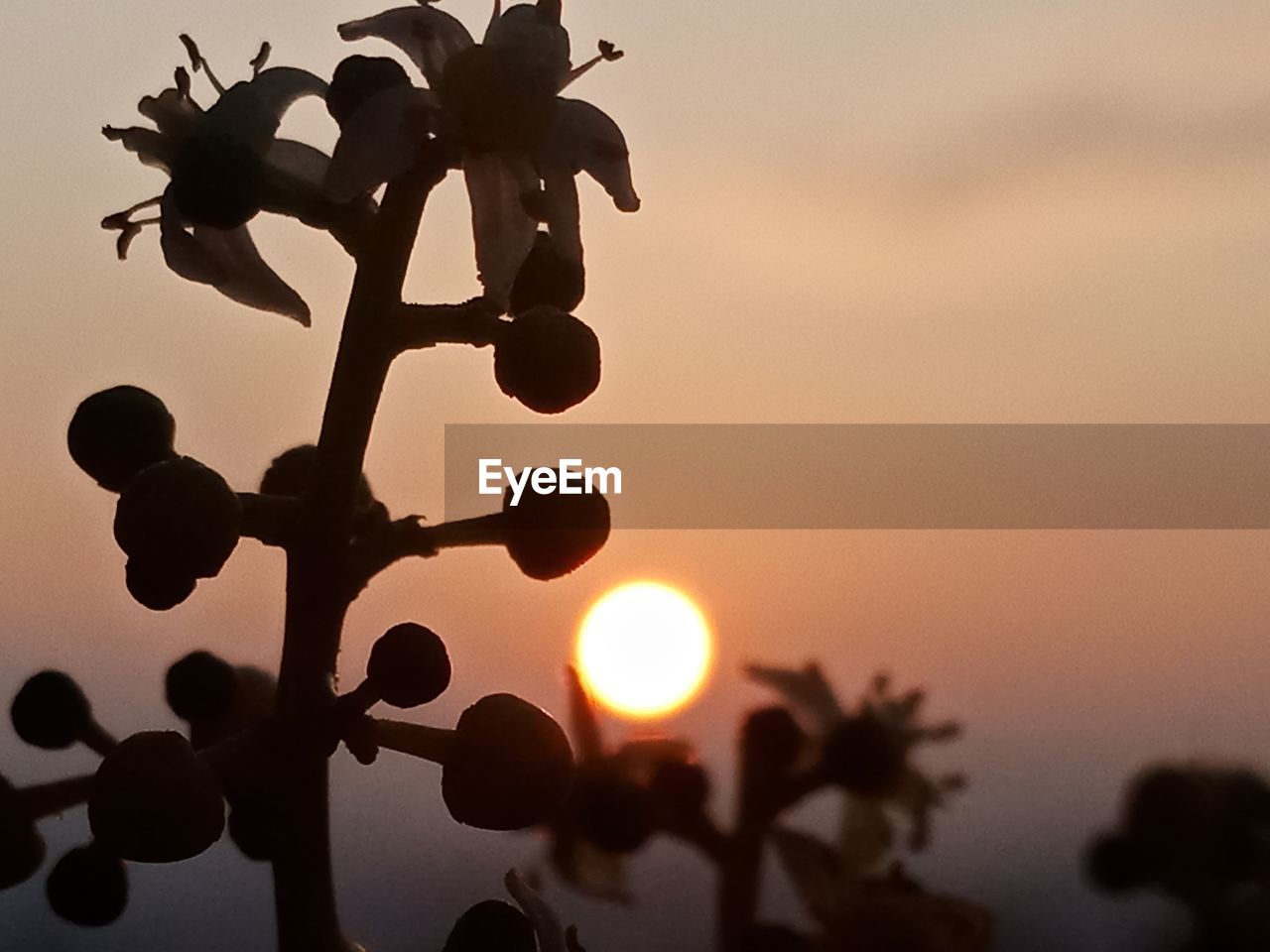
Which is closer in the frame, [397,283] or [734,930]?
[397,283]

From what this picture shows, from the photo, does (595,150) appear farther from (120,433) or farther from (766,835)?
(766,835)

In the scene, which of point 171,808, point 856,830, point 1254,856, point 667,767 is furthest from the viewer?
point 1254,856

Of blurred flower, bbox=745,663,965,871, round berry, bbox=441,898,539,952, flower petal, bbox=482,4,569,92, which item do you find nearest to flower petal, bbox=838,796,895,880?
blurred flower, bbox=745,663,965,871

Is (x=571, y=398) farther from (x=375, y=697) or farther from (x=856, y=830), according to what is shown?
(x=856, y=830)

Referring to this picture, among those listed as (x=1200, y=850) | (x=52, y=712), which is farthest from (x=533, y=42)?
(x=1200, y=850)

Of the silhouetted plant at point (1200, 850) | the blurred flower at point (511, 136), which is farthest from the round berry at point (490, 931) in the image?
the silhouetted plant at point (1200, 850)

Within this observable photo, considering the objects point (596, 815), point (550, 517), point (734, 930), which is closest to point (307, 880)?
point (550, 517)

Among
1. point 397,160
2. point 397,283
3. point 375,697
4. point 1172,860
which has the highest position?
point 397,160
